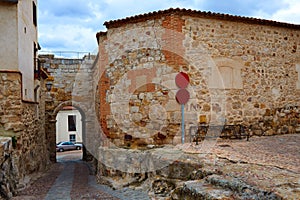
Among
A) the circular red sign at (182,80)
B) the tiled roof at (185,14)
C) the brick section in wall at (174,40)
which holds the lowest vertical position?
the circular red sign at (182,80)

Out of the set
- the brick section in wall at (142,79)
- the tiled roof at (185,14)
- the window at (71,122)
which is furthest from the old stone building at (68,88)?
the window at (71,122)

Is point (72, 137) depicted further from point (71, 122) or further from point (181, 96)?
point (181, 96)

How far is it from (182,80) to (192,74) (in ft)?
1.22

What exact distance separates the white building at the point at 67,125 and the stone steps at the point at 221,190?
3023 cm

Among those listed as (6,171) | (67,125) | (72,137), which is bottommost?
(72,137)

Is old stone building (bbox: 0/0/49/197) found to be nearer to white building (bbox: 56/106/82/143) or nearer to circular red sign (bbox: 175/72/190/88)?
circular red sign (bbox: 175/72/190/88)

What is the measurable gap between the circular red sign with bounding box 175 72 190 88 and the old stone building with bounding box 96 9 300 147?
0.10 meters

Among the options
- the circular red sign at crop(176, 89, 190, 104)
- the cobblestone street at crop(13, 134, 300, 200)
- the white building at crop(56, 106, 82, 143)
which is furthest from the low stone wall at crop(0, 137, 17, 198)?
the white building at crop(56, 106, 82, 143)

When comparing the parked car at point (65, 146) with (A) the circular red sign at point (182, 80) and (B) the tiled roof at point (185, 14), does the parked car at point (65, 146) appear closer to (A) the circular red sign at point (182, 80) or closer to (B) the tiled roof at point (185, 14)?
(B) the tiled roof at point (185, 14)

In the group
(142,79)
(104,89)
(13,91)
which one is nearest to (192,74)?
(142,79)

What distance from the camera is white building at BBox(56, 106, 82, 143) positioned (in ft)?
110

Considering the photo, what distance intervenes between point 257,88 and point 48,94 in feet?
38.3

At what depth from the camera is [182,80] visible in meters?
7.95

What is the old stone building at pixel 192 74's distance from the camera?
Answer: 7.98 meters
